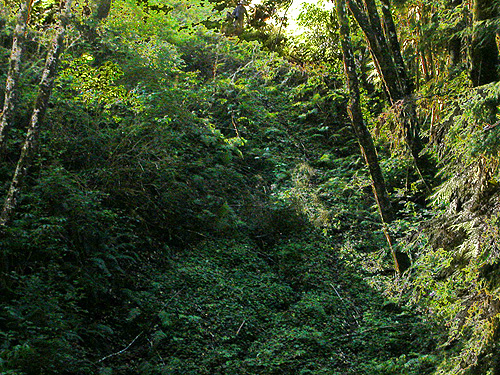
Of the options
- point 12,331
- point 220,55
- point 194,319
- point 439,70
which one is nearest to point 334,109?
point 220,55

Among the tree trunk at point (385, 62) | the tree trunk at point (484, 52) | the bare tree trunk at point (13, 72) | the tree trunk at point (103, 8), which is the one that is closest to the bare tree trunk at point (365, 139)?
the tree trunk at point (385, 62)

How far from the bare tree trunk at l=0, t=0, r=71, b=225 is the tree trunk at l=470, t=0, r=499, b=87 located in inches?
214

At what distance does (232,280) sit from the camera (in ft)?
31.3

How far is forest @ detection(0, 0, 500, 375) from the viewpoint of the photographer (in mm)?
5609

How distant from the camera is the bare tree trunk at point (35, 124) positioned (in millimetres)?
6496

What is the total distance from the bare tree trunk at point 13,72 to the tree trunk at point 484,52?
596 cm

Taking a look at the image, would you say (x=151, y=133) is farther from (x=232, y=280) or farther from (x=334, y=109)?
(x=334, y=109)

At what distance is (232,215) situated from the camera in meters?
11.2

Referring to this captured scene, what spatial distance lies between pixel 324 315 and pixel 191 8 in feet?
41.0

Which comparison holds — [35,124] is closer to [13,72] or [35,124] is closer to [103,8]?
[13,72]

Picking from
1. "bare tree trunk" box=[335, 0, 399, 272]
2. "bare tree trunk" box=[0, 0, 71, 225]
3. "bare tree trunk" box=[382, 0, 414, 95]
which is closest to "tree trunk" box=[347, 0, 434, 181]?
"bare tree trunk" box=[335, 0, 399, 272]

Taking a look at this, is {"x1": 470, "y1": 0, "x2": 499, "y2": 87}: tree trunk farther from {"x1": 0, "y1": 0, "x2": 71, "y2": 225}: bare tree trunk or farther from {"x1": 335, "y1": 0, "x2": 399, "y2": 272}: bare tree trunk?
{"x1": 0, "y1": 0, "x2": 71, "y2": 225}: bare tree trunk

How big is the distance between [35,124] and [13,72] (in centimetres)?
85

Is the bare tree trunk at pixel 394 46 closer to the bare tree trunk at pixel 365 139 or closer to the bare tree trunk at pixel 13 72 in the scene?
the bare tree trunk at pixel 365 139
